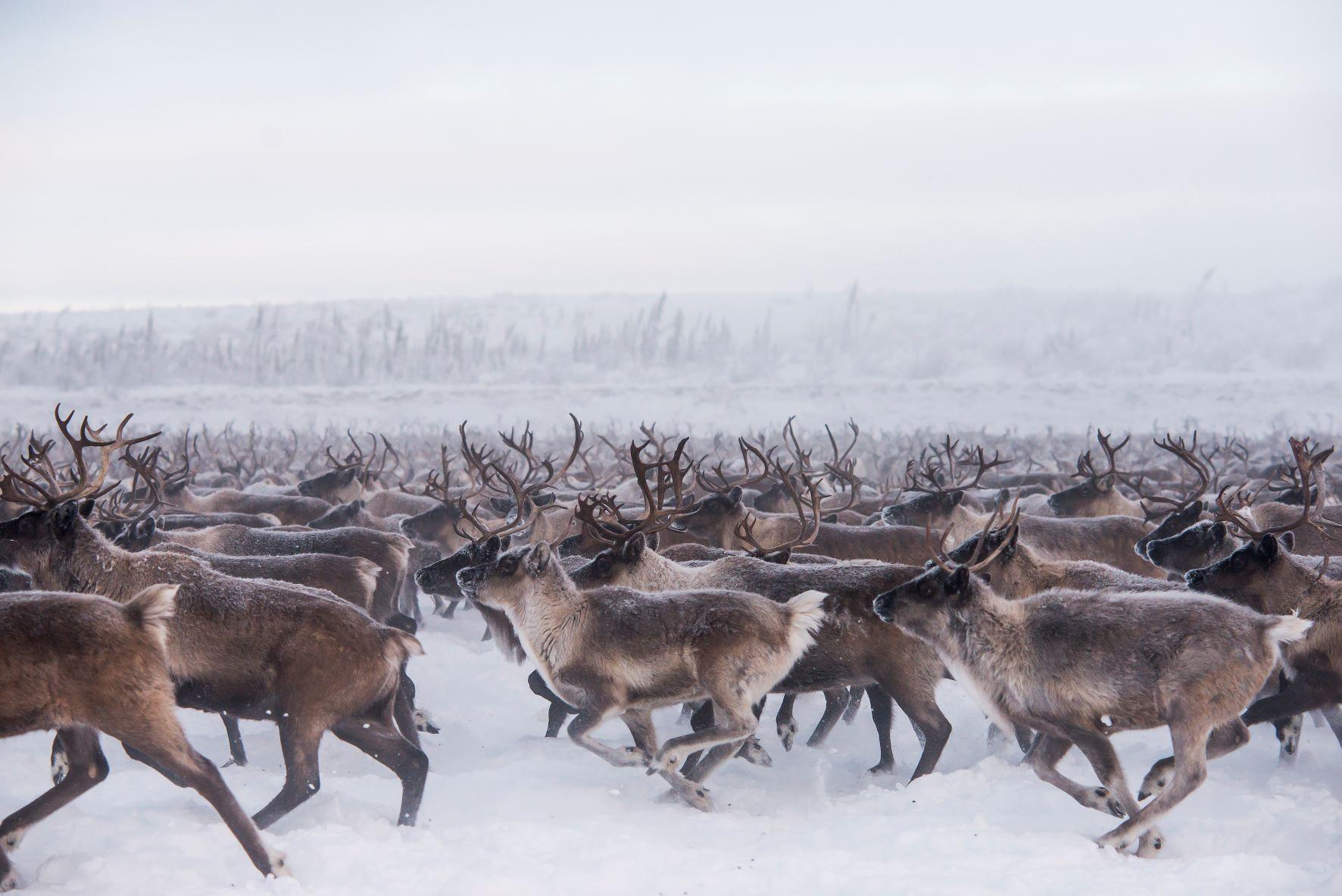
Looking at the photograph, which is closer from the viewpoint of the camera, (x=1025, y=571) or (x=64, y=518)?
(x=64, y=518)

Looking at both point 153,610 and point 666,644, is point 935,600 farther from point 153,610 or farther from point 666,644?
point 153,610

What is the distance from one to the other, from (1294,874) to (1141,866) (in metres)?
0.52

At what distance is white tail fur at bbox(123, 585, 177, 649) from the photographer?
4.10 meters

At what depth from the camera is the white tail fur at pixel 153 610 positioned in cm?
410

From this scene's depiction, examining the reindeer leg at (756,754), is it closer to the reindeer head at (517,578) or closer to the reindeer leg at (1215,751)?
the reindeer head at (517,578)

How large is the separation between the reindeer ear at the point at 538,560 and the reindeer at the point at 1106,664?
5.44 feet

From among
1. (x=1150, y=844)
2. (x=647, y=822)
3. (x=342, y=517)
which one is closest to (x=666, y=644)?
(x=647, y=822)

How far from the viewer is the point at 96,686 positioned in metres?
3.94

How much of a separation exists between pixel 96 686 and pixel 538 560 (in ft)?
7.39

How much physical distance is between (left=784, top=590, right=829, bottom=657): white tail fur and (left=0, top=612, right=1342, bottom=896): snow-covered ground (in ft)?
2.35

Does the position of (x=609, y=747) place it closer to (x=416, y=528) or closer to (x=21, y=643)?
(x=21, y=643)

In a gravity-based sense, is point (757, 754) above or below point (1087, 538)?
below

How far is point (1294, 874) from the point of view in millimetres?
4160

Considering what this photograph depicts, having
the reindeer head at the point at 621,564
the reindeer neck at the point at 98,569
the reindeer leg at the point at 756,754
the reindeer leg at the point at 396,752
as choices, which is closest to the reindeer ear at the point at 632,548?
the reindeer head at the point at 621,564
